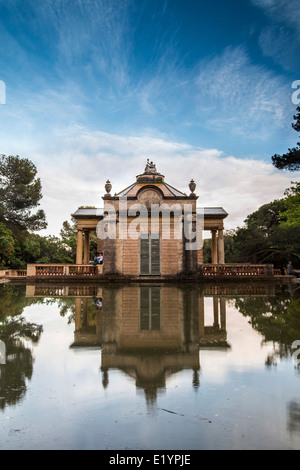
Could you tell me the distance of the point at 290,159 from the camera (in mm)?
16875

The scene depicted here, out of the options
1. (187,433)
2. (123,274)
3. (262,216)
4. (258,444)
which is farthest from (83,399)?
(262,216)

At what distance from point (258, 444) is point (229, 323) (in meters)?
4.92

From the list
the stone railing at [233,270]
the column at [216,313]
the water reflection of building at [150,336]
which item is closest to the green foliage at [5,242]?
the stone railing at [233,270]

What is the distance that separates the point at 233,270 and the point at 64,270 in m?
10.6

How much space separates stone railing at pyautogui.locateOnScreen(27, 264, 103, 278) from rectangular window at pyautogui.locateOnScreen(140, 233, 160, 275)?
2.78m

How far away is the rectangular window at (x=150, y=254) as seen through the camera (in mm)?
19766

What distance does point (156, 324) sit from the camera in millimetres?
→ 6812

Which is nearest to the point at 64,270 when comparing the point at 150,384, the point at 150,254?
the point at 150,254

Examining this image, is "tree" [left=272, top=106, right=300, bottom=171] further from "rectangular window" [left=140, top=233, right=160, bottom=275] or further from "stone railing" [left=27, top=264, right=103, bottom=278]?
"stone railing" [left=27, top=264, right=103, bottom=278]

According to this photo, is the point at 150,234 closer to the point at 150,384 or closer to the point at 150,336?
the point at 150,336

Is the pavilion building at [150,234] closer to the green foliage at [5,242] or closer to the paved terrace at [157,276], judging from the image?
the paved terrace at [157,276]
